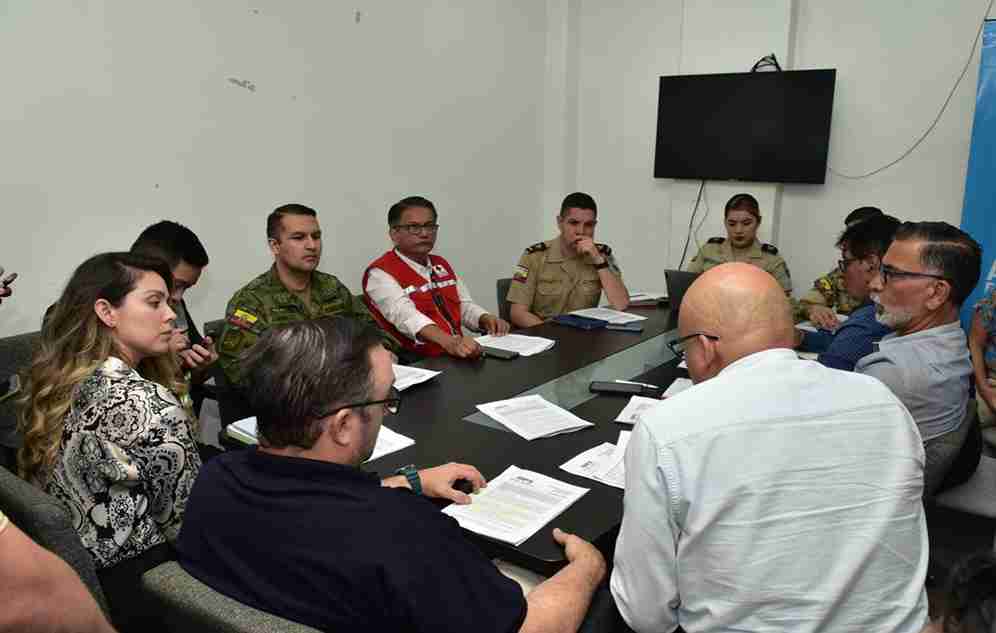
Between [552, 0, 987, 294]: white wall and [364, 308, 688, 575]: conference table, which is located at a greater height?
[552, 0, 987, 294]: white wall

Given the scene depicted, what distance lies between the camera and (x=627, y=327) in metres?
3.26

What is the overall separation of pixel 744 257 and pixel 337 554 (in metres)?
4.02

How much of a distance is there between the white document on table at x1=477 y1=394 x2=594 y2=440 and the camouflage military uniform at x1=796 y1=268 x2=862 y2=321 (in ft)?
7.78

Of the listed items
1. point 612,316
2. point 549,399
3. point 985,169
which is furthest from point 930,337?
point 985,169

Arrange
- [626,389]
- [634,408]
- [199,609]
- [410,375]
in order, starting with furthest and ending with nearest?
[410,375] → [626,389] → [634,408] → [199,609]

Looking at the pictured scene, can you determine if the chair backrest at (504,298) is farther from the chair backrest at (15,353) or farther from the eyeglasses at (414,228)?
the chair backrest at (15,353)

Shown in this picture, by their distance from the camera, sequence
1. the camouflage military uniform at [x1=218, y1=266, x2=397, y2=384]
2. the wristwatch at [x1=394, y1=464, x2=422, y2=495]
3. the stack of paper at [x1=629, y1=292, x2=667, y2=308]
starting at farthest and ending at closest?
the stack of paper at [x1=629, y1=292, x2=667, y2=308] < the camouflage military uniform at [x1=218, y1=266, x2=397, y2=384] < the wristwatch at [x1=394, y1=464, x2=422, y2=495]

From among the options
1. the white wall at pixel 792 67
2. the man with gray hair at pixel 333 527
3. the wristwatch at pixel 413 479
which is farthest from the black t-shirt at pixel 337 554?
the white wall at pixel 792 67

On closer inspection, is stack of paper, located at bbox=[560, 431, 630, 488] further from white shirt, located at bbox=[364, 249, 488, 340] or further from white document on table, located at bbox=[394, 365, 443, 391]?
white shirt, located at bbox=[364, 249, 488, 340]

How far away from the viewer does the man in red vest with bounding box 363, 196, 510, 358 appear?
3.32 metres

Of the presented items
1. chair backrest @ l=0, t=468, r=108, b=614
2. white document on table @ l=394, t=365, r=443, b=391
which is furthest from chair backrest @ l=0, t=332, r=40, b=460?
chair backrest @ l=0, t=468, r=108, b=614

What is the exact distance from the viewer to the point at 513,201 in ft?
17.4

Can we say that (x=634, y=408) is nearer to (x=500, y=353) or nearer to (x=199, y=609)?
(x=500, y=353)

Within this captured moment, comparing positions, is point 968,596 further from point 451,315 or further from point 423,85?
point 423,85
